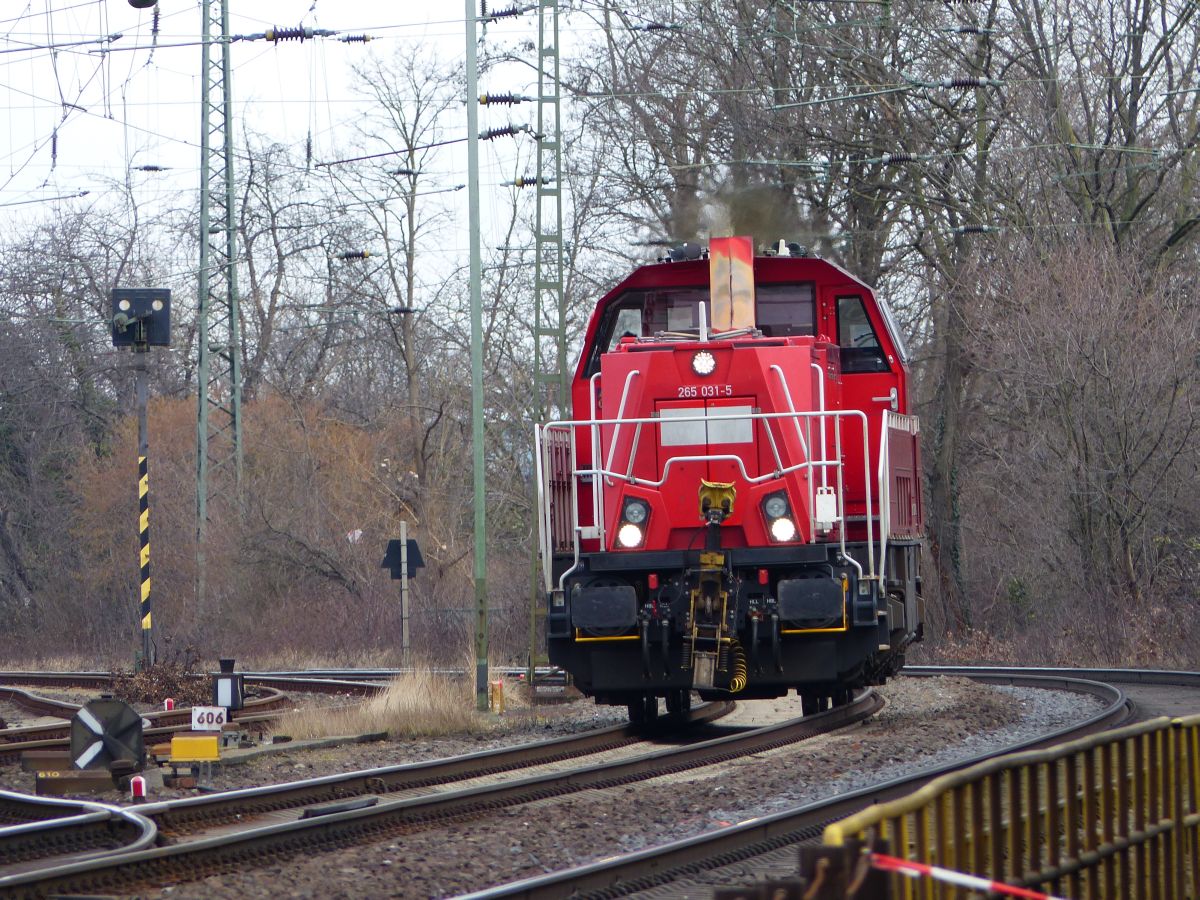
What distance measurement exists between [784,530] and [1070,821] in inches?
259

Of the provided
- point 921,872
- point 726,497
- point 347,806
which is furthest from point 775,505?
point 921,872

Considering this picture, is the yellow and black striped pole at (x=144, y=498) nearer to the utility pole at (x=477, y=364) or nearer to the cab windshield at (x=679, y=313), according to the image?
the utility pole at (x=477, y=364)

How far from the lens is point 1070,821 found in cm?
469

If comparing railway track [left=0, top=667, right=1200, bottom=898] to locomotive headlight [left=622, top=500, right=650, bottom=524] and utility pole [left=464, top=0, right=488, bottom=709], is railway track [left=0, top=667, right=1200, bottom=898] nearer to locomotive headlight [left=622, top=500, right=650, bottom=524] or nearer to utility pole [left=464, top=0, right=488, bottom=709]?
locomotive headlight [left=622, top=500, right=650, bottom=524]

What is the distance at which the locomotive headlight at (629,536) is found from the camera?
11438mm

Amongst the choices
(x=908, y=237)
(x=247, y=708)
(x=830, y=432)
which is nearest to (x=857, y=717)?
(x=830, y=432)

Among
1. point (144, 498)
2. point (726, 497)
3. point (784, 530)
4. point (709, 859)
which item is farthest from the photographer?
point (144, 498)

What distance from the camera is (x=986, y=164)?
24.7 m

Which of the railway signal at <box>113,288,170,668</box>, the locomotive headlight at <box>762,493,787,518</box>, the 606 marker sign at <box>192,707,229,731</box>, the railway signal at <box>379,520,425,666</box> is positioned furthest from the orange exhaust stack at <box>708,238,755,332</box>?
the railway signal at <box>379,520,425,666</box>

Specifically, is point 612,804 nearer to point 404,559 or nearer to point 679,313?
point 679,313

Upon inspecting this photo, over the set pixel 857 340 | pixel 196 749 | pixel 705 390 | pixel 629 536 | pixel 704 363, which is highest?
pixel 857 340

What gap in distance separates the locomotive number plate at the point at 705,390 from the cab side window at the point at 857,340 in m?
1.60

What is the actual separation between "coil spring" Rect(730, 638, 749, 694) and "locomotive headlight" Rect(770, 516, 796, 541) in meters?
0.87

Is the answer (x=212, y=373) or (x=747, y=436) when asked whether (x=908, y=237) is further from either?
(x=212, y=373)
